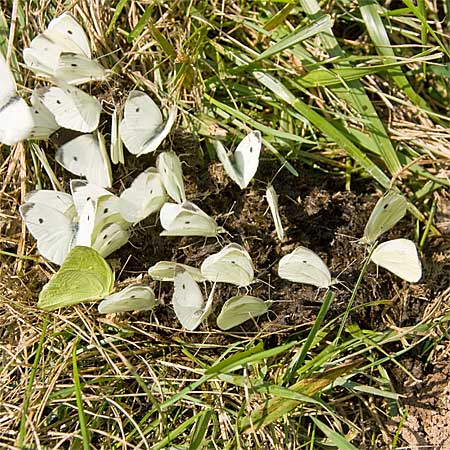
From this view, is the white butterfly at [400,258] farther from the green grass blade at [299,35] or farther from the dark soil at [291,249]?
the green grass blade at [299,35]

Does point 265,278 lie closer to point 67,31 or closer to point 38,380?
point 38,380

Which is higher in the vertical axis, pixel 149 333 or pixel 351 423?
pixel 149 333

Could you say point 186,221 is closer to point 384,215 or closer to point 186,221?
point 186,221

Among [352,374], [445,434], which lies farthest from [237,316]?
[445,434]

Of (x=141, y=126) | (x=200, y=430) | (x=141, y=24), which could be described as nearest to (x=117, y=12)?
(x=141, y=24)

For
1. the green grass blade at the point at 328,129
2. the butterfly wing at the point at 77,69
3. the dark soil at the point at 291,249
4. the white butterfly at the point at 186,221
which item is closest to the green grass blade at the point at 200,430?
the dark soil at the point at 291,249

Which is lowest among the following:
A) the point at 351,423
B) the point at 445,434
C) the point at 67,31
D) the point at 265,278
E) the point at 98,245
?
the point at 445,434
